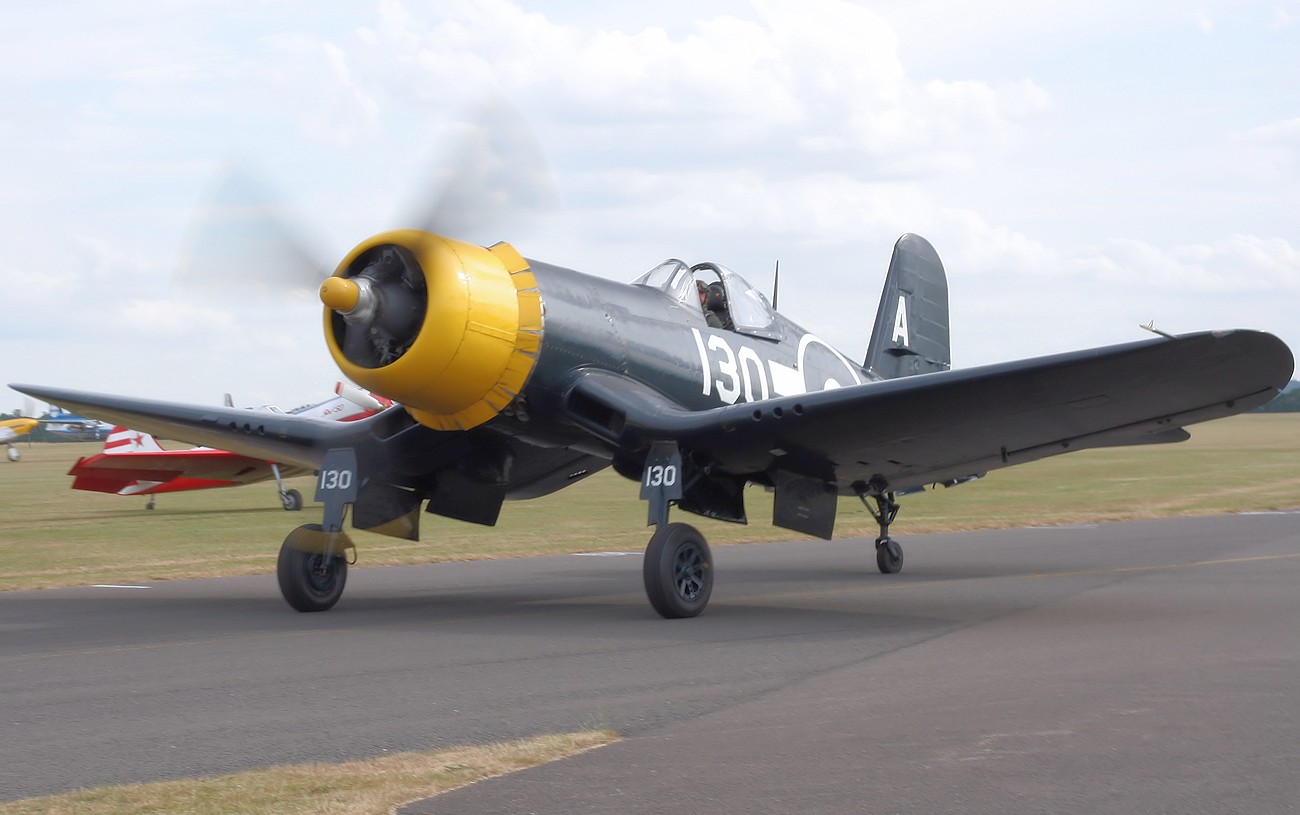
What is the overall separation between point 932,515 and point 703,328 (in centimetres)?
1285

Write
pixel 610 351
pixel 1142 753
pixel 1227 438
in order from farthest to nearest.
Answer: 1. pixel 1227 438
2. pixel 610 351
3. pixel 1142 753

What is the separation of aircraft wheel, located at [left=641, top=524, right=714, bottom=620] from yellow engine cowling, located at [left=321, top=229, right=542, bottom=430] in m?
1.47

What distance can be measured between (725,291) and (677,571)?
287 cm

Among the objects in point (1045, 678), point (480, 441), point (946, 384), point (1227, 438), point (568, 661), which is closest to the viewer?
point (1045, 678)

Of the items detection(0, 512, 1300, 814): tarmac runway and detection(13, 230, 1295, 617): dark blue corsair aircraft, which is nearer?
detection(0, 512, 1300, 814): tarmac runway

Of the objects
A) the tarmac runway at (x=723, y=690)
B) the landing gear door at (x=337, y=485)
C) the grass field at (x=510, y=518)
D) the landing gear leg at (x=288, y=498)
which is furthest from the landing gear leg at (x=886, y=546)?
the landing gear leg at (x=288, y=498)

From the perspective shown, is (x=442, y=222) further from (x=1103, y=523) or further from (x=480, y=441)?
(x=1103, y=523)

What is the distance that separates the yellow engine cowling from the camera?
28.6 feet

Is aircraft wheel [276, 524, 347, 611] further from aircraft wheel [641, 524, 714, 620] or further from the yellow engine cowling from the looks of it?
aircraft wheel [641, 524, 714, 620]

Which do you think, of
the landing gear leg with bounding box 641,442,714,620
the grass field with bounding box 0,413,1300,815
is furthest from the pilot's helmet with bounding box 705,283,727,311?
the grass field with bounding box 0,413,1300,815

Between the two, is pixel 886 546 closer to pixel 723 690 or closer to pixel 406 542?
pixel 723 690

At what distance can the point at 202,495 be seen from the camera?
32719 millimetres

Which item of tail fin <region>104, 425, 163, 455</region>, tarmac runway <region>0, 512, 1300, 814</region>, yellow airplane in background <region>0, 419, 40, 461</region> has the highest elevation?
yellow airplane in background <region>0, 419, 40, 461</region>

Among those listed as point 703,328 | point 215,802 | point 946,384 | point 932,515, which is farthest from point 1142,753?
point 932,515
